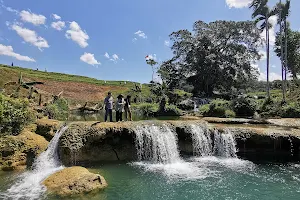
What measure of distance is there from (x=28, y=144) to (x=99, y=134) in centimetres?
322

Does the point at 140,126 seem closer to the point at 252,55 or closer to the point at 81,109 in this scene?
the point at 81,109

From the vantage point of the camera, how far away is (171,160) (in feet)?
44.9

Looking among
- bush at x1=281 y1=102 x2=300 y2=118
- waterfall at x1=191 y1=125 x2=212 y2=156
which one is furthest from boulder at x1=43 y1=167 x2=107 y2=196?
bush at x1=281 y1=102 x2=300 y2=118

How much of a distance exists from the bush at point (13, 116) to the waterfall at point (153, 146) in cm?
556

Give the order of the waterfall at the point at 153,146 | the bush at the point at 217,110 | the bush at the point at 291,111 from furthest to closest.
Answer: the bush at the point at 217,110
the bush at the point at 291,111
the waterfall at the point at 153,146

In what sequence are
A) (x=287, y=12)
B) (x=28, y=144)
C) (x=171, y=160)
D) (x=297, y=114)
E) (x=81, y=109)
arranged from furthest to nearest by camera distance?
(x=81, y=109) < (x=287, y=12) < (x=297, y=114) < (x=171, y=160) < (x=28, y=144)

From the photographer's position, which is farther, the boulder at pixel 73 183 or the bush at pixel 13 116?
the bush at pixel 13 116

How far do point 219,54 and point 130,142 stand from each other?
29124 mm

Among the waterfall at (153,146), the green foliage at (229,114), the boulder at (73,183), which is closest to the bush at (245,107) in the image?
the green foliage at (229,114)

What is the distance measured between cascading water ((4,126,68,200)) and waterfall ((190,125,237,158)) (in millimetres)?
6822

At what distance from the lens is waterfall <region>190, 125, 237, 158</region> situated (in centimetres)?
1457

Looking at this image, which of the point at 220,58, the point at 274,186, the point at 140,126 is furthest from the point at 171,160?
the point at 220,58

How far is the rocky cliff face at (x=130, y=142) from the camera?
42.3ft

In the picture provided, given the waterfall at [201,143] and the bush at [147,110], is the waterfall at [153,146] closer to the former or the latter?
the waterfall at [201,143]
